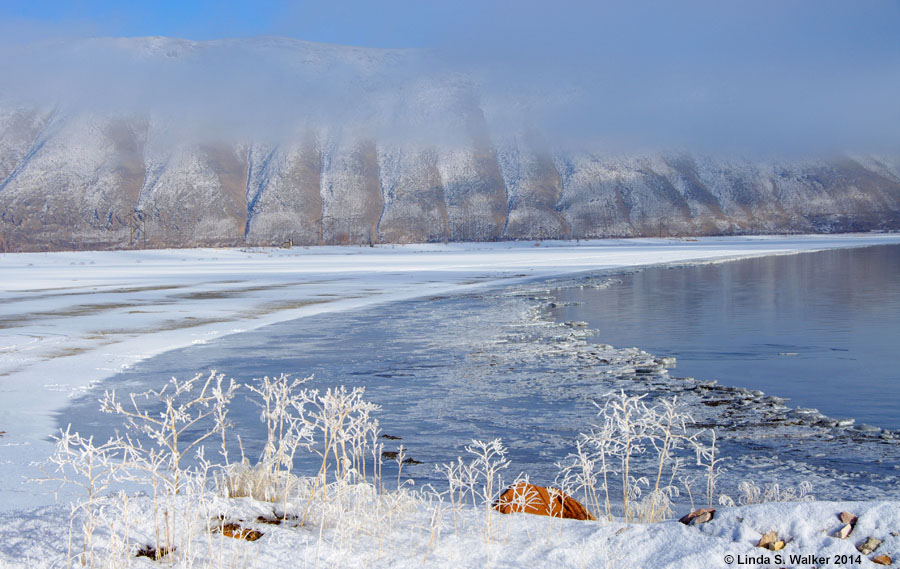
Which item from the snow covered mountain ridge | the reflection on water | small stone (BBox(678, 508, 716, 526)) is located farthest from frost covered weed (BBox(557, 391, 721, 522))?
the snow covered mountain ridge

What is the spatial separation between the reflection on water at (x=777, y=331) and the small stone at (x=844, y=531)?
4905 mm

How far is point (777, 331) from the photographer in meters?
16.4

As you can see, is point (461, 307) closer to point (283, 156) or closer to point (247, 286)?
point (247, 286)

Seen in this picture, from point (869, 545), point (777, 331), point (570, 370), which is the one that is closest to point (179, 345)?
point (570, 370)

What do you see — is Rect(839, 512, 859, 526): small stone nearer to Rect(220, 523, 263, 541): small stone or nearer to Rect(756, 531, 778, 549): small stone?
Rect(756, 531, 778, 549): small stone

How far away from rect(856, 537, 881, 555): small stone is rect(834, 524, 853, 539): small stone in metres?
0.10

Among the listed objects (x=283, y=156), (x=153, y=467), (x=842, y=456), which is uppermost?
(x=283, y=156)

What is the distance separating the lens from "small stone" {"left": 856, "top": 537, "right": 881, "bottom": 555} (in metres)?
4.17

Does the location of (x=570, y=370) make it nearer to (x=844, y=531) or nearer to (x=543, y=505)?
(x=543, y=505)

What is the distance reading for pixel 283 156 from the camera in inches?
7554

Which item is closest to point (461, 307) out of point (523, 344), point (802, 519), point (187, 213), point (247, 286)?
point (523, 344)

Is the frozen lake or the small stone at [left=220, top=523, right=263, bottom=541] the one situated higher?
the small stone at [left=220, top=523, right=263, bottom=541]

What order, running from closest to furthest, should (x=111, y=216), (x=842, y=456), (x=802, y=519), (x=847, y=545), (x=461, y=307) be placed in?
(x=847, y=545), (x=802, y=519), (x=842, y=456), (x=461, y=307), (x=111, y=216)

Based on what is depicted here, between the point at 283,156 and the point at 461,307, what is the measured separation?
580 ft
